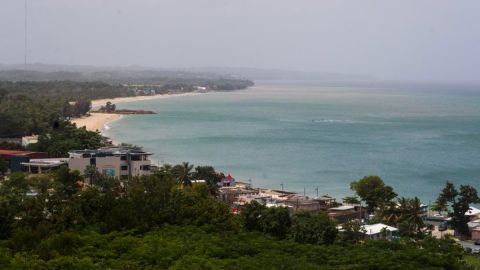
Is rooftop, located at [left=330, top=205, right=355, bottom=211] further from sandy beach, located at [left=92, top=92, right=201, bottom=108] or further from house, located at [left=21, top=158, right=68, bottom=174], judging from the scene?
sandy beach, located at [left=92, top=92, right=201, bottom=108]

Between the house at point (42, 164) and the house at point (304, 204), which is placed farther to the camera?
the house at point (42, 164)

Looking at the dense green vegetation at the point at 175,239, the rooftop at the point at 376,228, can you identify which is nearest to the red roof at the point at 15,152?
the dense green vegetation at the point at 175,239

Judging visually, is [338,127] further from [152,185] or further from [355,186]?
[152,185]

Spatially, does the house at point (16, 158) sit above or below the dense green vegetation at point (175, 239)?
below

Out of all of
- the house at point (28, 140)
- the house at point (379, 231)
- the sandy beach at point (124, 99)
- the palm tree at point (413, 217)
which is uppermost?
the palm tree at point (413, 217)

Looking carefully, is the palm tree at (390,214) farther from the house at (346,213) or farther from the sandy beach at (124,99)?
the sandy beach at (124,99)

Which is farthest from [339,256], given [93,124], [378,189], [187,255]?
[93,124]

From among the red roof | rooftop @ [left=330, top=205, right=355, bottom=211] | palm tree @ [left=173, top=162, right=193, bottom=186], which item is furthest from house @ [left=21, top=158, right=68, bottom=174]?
rooftop @ [left=330, top=205, right=355, bottom=211]
